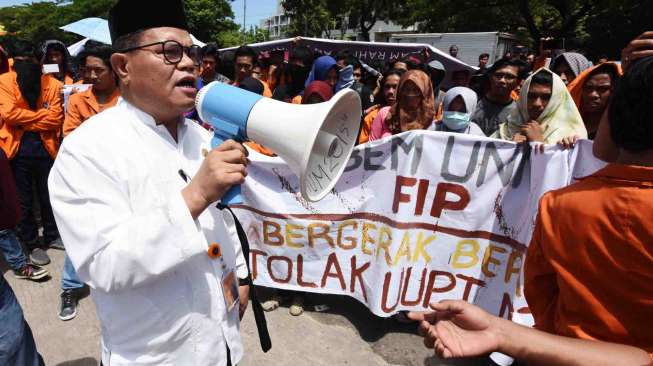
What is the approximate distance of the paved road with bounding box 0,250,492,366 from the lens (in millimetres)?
2699

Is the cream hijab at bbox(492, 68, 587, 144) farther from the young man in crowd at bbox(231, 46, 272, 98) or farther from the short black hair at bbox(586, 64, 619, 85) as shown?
the young man in crowd at bbox(231, 46, 272, 98)

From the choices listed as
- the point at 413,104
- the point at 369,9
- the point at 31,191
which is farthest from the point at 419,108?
the point at 369,9

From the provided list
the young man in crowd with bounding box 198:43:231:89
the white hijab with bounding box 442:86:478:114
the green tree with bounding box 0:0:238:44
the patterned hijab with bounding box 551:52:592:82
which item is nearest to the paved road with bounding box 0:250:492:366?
the white hijab with bounding box 442:86:478:114

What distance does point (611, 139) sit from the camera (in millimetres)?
1140

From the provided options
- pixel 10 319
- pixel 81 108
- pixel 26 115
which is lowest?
pixel 10 319

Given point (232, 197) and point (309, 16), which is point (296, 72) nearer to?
point (232, 197)

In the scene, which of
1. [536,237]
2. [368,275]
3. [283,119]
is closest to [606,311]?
[536,237]

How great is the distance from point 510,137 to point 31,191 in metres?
4.49

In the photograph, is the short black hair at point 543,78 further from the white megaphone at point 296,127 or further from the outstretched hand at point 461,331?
the outstretched hand at point 461,331

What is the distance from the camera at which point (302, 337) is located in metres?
2.92

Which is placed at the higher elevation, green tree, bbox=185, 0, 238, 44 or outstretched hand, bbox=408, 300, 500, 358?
green tree, bbox=185, 0, 238, 44

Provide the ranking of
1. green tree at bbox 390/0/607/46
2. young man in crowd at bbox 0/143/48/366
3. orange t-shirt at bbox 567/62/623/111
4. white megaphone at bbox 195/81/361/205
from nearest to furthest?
white megaphone at bbox 195/81/361/205
young man in crowd at bbox 0/143/48/366
orange t-shirt at bbox 567/62/623/111
green tree at bbox 390/0/607/46

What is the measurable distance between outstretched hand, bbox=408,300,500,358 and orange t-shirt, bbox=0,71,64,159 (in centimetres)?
406

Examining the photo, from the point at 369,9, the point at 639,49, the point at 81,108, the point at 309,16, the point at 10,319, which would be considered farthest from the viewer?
the point at 309,16
